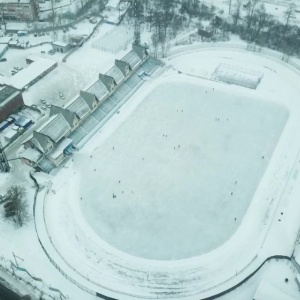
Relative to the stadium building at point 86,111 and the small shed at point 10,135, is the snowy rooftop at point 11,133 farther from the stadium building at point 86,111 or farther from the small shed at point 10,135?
the stadium building at point 86,111

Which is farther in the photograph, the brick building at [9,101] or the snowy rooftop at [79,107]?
the brick building at [9,101]

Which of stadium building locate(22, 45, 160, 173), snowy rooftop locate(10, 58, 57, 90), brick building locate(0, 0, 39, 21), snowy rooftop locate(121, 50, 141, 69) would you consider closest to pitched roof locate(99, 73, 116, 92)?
stadium building locate(22, 45, 160, 173)

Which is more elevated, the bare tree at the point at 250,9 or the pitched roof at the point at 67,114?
the bare tree at the point at 250,9

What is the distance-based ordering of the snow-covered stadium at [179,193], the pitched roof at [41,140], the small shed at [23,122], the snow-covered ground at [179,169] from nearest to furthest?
the snow-covered stadium at [179,193] → the snow-covered ground at [179,169] → the pitched roof at [41,140] → the small shed at [23,122]

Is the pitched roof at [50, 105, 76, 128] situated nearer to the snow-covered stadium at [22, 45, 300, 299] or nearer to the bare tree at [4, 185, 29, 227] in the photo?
the snow-covered stadium at [22, 45, 300, 299]

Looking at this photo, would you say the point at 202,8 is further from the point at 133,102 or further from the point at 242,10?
the point at 133,102

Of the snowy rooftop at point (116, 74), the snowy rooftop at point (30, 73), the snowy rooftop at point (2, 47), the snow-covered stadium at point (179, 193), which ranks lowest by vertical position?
the snow-covered stadium at point (179, 193)

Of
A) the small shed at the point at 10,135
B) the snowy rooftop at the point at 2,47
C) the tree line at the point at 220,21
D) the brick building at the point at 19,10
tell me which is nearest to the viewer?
the small shed at the point at 10,135

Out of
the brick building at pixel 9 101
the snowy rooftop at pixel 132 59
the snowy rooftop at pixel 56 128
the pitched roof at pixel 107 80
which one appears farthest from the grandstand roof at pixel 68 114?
the snowy rooftop at pixel 132 59
